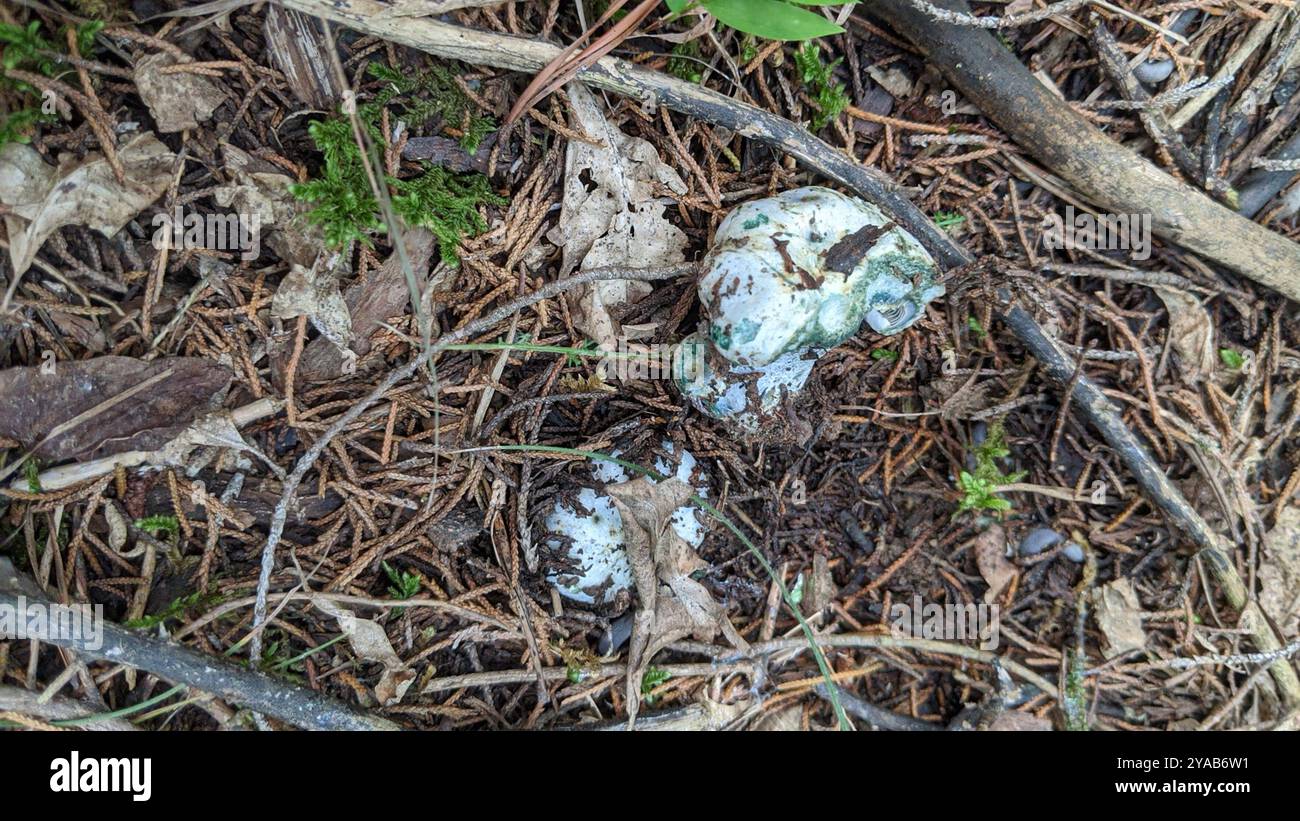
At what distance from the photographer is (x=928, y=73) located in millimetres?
2600

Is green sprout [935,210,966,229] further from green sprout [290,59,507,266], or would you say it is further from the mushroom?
green sprout [290,59,507,266]

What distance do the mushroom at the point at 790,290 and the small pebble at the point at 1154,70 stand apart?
1165mm

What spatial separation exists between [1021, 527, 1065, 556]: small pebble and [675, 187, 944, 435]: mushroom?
45.9 inches

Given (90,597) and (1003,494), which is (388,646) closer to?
(90,597)

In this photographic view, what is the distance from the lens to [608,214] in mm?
2443

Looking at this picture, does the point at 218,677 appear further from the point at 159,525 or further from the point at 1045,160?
the point at 1045,160

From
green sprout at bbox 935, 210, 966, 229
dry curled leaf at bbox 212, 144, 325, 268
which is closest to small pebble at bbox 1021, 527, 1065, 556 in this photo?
green sprout at bbox 935, 210, 966, 229

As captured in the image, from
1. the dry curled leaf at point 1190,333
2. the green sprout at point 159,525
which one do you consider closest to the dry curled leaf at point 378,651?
the green sprout at point 159,525

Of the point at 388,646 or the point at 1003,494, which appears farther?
the point at 1003,494

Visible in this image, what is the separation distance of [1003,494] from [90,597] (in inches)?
132

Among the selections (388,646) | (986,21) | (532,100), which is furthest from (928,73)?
(388,646)

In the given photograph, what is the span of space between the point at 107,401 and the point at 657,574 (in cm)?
188
